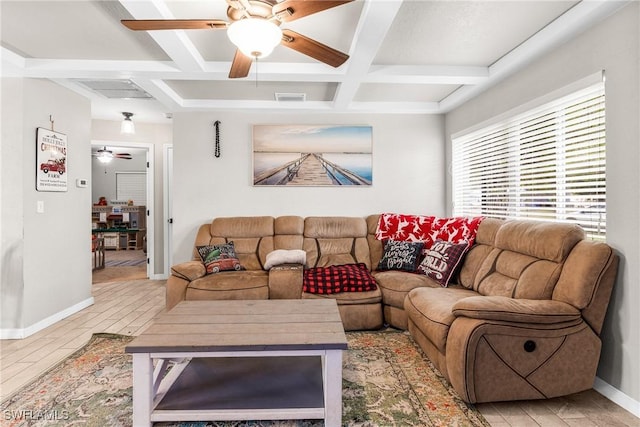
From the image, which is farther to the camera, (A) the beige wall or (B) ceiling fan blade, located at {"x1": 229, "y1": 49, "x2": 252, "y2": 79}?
(A) the beige wall

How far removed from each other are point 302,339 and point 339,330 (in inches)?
9.3

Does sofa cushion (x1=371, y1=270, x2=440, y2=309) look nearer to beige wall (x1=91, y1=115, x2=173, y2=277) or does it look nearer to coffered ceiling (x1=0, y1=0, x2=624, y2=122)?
coffered ceiling (x1=0, y1=0, x2=624, y2=122)

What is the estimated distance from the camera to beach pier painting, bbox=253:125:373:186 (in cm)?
429

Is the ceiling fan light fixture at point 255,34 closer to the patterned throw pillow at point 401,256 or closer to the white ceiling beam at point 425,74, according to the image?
the white ceiling beam at point 425,74

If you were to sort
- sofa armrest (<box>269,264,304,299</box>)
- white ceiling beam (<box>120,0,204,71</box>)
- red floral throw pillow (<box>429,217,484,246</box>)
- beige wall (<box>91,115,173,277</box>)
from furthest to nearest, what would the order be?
beige wall (<box>91,115,173,277</box>) → red floral throw pillow (<box>429,217,484,246</box>) → sofa armrest (<box>269,264,304,299</box>) → white ceiling beam (<box>120,0,204,71</box>)

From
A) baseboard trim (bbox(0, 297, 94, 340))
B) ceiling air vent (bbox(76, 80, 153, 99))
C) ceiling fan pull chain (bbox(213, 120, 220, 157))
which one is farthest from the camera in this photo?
ceiling fan pull chain (bbox(213, 120, 220, 157))

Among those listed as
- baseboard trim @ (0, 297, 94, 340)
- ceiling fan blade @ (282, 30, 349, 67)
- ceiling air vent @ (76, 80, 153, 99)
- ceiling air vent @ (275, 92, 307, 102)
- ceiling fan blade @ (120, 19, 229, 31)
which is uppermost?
ceiling air vent @ (76, 80, 153, 99)

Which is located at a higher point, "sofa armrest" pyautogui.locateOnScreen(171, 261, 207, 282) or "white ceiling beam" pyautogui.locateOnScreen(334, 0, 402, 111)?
"white ceiling beam" pyautogui.locateOnScreen(334, 0, 402, 111)

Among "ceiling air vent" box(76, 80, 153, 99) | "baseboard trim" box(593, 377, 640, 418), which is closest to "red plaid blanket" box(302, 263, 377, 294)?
"baseboard trim" box(593, 377, 640, 418)

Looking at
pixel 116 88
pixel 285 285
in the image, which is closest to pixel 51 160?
pixel 116 88

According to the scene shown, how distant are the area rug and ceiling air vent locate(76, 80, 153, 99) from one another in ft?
8.28

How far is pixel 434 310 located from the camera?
2.29 meters

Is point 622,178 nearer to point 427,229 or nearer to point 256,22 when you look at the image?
point 427,229

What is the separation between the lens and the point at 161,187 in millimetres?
5500
